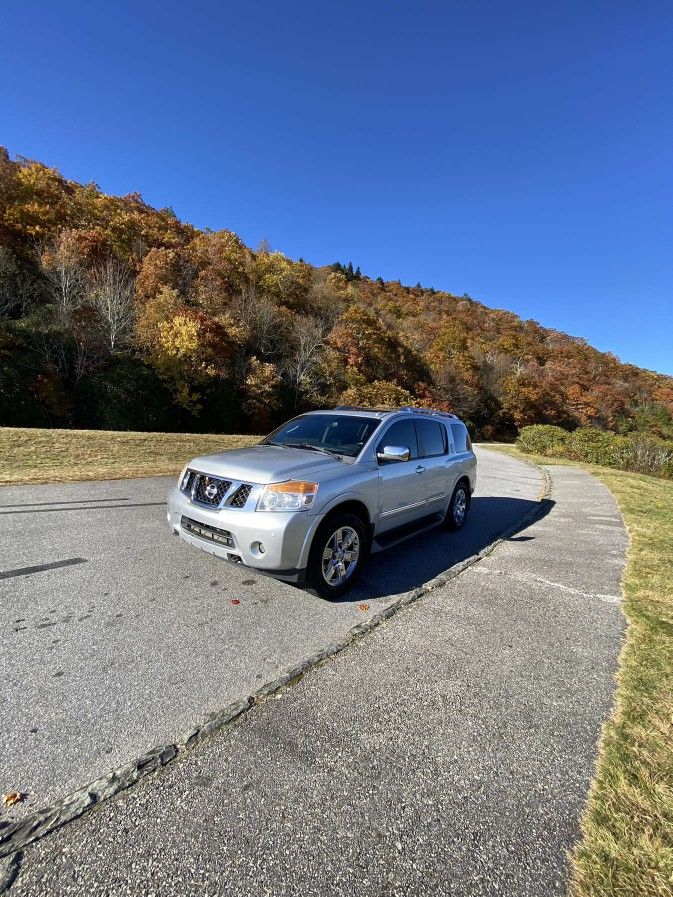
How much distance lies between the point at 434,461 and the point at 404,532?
1.22 meters

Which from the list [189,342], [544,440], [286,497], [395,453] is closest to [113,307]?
[189,342]

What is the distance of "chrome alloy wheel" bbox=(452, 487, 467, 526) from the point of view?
664 centimetres

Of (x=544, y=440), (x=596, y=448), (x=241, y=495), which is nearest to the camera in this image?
(x=241, y=495)

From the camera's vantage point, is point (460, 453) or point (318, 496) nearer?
point (318, 496)

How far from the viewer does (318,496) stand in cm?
377

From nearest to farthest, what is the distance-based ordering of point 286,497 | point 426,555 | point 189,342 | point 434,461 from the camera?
point 286,497, point 426,555, point 434,461, point 189,342

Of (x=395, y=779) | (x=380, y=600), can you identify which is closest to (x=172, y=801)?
(x=395, y=779)

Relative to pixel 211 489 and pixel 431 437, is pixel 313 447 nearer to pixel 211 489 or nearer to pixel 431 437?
pixel 211 489

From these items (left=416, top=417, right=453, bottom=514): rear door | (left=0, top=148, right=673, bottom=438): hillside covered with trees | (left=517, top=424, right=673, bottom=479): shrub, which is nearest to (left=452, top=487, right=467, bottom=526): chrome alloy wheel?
(left=416, top=417, right=453, bottom=514): rear door

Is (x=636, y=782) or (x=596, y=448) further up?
(x=596, y=448)

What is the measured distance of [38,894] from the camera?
1487mm

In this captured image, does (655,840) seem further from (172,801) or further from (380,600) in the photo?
(380,600)

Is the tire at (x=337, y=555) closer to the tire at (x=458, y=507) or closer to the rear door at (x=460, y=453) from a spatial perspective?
the tire at (x=458, y=507)

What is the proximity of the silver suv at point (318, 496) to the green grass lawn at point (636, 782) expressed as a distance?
7.60 ft
